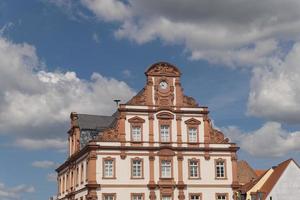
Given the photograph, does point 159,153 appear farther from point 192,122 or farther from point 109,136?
point 109,136

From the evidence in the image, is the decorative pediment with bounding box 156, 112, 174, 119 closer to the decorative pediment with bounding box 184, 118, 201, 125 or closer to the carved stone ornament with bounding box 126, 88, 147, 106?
the decorative pediment with bounding box 184, 118, 201, 125

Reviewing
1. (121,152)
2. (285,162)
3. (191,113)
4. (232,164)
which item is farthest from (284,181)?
(121,152)

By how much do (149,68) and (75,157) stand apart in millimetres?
13958

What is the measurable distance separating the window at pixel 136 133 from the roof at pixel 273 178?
666 inches

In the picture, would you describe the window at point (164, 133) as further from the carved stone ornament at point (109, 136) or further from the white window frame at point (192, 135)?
the carved stone ornament at point (109, 136)

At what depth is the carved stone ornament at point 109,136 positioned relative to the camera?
2464 inches

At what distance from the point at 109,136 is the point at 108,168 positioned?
→ 346cm

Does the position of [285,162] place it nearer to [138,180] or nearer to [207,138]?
[207,138]

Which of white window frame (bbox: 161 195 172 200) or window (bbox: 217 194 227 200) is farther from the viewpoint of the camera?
window (bbox: 217 194 227 200)

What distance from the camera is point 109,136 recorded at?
62875mm

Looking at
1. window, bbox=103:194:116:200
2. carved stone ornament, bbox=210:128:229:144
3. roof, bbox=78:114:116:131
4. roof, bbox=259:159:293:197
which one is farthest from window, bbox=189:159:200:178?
roof, bbox=78:114:116:131

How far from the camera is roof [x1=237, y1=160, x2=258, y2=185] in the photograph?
8419 cm

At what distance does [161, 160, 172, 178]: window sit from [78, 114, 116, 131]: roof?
965cm

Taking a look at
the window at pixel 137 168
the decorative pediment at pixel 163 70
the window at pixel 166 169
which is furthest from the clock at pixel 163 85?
the window at pixel 137 168
